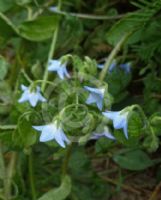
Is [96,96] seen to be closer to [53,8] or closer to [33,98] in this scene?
[33,98]

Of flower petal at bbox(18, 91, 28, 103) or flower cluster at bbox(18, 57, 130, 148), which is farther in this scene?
flower petal at bbox(18, 91, 28, 103)

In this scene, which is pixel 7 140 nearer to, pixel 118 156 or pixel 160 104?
pixel 118 156

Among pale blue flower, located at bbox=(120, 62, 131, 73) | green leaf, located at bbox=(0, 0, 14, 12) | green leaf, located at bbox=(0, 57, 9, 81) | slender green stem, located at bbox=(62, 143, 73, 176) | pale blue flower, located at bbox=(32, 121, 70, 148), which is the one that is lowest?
slender green stem, located at bbox=(62, 143, 73, 176)

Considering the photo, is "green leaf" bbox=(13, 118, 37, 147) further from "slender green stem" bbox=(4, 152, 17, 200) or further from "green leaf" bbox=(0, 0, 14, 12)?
"green leaf" bbox=(0, 0, 14, 12)

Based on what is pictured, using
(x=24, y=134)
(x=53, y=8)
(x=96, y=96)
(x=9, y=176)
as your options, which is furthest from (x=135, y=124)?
(x=53, y=8)

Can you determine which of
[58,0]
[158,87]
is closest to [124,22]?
[158,87]

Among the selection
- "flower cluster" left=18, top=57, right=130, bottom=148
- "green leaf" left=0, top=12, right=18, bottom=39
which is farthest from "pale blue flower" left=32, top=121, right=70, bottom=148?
"green leaf" left=0, top=12, right=18, bottom=39
